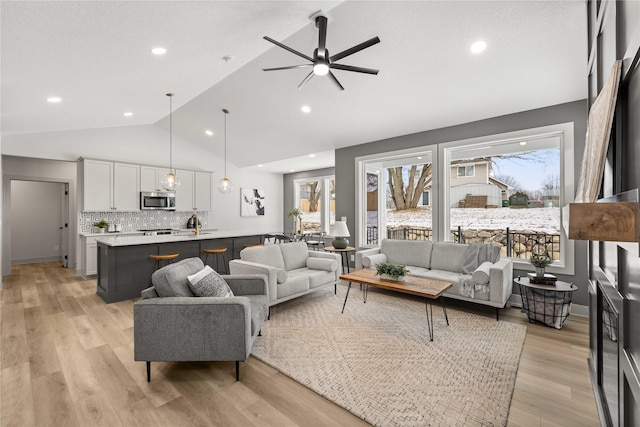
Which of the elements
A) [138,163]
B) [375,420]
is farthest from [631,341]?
[138,163]

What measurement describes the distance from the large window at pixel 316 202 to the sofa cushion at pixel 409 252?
11.6 ft

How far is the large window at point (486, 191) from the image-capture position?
12.9 feet

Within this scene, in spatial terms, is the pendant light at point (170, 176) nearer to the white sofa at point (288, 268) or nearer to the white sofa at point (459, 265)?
the white sofa at point (288, 268)

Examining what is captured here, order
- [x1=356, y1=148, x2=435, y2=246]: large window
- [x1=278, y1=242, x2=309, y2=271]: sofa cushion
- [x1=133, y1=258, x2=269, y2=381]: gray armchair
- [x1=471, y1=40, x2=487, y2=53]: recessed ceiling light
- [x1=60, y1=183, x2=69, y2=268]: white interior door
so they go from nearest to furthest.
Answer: [x1=133, y1=258, x2=269, y2=381]: gray armchair
[x1=471, y1=40, x2=487, y2=53]: recessed ceiling light
[x1=278, y1=242, x2=309, y2=271]: sofa cushion
[x1=356, y1=148, x2=435, y2=246]: large window
[x1=60, y1=183, x2=69, y2=268]: white interior door

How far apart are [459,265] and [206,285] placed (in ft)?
11.2

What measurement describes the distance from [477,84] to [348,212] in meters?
3.25

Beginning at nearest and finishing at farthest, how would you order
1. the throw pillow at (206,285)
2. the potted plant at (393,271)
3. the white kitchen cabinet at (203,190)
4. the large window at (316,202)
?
the throw pillow at (206,285), the potted plant at (393,271), the white kitchen cabinet at (203,190), the large window at (316,202)

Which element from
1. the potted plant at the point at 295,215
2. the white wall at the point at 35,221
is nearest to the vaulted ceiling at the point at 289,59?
the white wall at the point at 35,221

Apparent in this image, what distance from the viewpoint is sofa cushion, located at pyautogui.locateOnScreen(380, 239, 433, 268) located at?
4609 millimetres

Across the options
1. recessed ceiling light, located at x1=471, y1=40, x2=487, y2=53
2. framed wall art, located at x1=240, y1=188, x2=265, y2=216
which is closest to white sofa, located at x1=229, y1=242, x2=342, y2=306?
recessed ceiling light, located at x1=471, y1=40, x2=487, y2=53

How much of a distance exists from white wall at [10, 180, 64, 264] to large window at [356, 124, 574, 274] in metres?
7.70

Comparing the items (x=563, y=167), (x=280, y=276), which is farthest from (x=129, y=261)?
(x=563, y=167)

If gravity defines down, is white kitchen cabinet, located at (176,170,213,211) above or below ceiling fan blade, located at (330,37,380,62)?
below

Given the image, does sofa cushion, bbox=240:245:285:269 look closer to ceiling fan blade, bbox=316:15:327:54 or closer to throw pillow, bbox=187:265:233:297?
throw pillow, bbox=187:265:233:297
